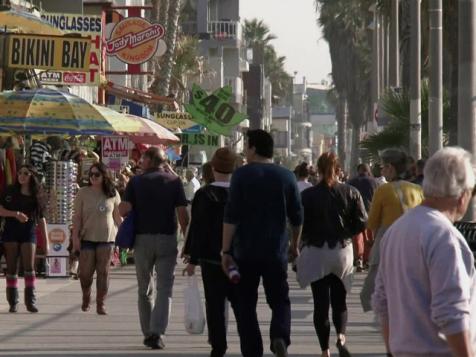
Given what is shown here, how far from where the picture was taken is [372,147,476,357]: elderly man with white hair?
5.46m

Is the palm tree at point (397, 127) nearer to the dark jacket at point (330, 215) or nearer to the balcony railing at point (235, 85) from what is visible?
the dark jacket at point (330, 215)

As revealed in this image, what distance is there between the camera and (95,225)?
1623 cm

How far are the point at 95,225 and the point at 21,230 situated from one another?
0.97 m

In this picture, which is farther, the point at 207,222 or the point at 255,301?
the point at 207,222

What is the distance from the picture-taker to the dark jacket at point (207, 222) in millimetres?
11859

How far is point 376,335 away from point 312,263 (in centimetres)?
270

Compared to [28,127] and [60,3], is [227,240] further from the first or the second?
[60,3]

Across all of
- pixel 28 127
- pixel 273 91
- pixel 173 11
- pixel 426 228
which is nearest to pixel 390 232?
pixel 426 228

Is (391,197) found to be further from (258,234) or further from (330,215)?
(258,234)

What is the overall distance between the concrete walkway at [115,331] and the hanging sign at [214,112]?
55.4 ft

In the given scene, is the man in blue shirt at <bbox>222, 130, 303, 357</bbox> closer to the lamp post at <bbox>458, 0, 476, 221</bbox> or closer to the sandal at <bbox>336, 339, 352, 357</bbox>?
the sandal at <bbox>336, 339, 352, 357</bbox>

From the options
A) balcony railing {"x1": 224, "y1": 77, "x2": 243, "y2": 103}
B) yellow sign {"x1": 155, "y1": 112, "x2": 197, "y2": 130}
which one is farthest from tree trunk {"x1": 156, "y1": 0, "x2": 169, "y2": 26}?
balcony railing {"x1": 224, "y1": 77, "x2": 243, "y2": 103}

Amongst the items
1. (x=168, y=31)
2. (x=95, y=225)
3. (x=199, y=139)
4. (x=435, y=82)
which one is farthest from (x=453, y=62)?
(x=168, y=31)

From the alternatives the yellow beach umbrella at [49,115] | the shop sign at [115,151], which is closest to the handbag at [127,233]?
the yellow beach umbrella at [49,115]
